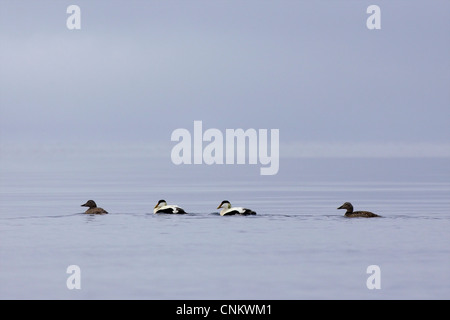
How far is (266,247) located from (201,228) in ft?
13.3

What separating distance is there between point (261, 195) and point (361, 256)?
798 inches

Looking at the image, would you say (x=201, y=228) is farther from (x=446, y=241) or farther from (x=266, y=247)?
(x=446, y=241)
